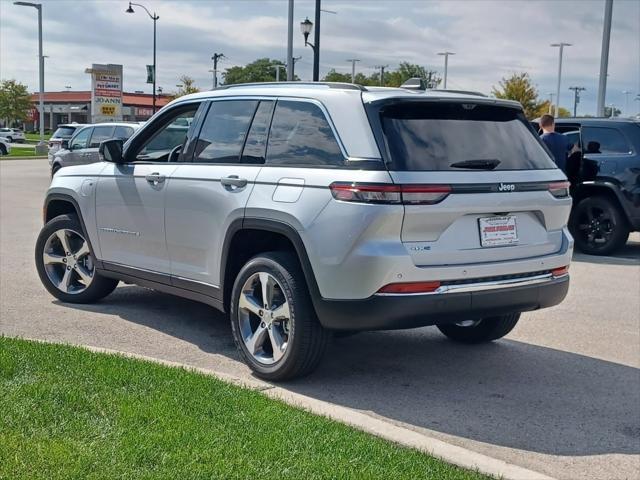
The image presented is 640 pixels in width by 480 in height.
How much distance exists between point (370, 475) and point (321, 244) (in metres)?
1.55

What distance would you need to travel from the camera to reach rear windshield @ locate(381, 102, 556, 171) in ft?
16.1

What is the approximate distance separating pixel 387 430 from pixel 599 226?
338 inches

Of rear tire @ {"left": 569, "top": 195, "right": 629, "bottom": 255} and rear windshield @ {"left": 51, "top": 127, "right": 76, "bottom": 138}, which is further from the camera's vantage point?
rear windshield @ {"left": 51, "top": 127, "right": 76, "bottom": 138}

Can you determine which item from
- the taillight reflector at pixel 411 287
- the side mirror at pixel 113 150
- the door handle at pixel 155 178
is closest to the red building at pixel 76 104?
the side mirror at pixel 113 150

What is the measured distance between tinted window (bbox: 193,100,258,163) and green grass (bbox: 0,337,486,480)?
1.65 meters

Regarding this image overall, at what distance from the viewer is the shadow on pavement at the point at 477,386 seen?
4.70 m

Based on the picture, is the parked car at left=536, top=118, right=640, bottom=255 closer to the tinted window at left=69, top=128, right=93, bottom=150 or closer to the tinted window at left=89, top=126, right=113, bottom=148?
the tinted window at left=89, top=126, right=113, bottom=148

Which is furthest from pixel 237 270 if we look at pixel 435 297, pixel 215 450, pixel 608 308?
pixel 608 308

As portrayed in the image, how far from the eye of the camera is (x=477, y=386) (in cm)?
552

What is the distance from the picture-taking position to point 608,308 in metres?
8.12

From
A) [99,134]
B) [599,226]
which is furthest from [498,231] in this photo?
[99,134]

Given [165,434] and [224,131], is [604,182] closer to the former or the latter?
[224,131]

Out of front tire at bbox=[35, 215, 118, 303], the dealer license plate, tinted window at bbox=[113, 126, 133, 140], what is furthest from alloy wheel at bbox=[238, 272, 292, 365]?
tinted window at bbox=[113, 126, 133, 140]

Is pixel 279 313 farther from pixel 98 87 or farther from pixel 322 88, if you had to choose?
pixel 98 87
